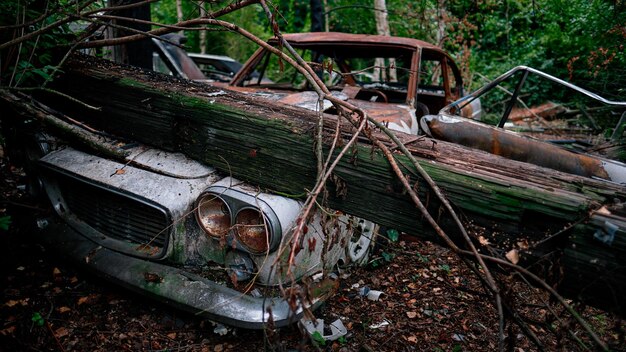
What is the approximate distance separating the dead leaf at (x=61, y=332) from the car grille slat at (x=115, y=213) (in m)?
0.51

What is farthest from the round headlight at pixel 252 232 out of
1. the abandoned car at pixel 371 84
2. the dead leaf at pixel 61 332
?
the dead leaf at pixel 61 332

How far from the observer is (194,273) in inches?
73.8

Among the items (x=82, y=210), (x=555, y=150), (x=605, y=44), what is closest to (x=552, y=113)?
(x=605, y=44)

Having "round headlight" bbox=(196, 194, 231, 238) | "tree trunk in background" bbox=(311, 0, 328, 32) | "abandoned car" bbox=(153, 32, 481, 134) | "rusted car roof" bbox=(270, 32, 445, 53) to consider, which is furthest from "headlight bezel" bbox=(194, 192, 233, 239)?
"tree trunk in background" bbox=(311, 0, 328, 32)

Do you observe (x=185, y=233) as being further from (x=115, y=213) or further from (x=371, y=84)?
(x=371, y=84)

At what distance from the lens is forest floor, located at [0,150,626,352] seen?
196 cm

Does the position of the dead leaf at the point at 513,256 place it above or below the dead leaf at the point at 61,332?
above

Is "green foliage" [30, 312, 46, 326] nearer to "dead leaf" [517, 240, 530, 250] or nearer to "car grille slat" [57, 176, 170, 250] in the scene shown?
"car grille slat" [57, 176, 170, 250]

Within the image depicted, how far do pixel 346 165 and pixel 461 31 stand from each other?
316 inches

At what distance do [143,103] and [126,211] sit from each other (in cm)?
60

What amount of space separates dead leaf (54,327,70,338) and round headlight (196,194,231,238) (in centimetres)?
95

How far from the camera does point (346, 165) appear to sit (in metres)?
1.68

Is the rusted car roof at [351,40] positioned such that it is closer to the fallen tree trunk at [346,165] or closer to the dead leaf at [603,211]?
the fallen tree trunk at [346,165]

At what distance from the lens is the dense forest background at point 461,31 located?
2275mm
